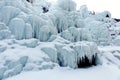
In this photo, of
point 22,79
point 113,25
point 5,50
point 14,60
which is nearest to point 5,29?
point 5,50

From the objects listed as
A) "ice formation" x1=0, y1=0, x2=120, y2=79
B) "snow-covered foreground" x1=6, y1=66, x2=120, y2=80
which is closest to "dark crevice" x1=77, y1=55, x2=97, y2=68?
"ice formation" x1=0, y1=0, x2=120, y2=79

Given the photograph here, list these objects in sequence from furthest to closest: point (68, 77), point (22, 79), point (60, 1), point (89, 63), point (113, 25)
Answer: point (113, 25) < point (60, 1) < point (89, 63) < point (68, 77) < point (22, 79)

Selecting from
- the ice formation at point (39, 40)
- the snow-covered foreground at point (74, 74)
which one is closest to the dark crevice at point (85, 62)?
the ice formation at point (39, 40)

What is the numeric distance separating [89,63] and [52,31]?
342 cm

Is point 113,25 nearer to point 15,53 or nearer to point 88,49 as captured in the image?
point 88,49

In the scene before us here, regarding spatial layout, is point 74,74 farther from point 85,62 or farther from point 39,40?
point 39,40

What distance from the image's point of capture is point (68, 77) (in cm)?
1638

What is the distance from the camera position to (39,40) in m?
19.1

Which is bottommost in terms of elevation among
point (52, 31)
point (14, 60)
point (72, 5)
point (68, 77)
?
point (68, 77)

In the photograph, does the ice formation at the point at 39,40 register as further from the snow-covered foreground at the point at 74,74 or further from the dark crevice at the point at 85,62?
the snow-covered foreground at the point at 74,74

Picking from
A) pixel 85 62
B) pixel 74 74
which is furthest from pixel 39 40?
pixel 74 74

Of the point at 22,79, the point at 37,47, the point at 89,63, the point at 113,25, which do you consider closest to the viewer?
the point at 22,79

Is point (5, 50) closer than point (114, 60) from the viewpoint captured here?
Yes

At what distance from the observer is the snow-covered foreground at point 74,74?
1567 cm
